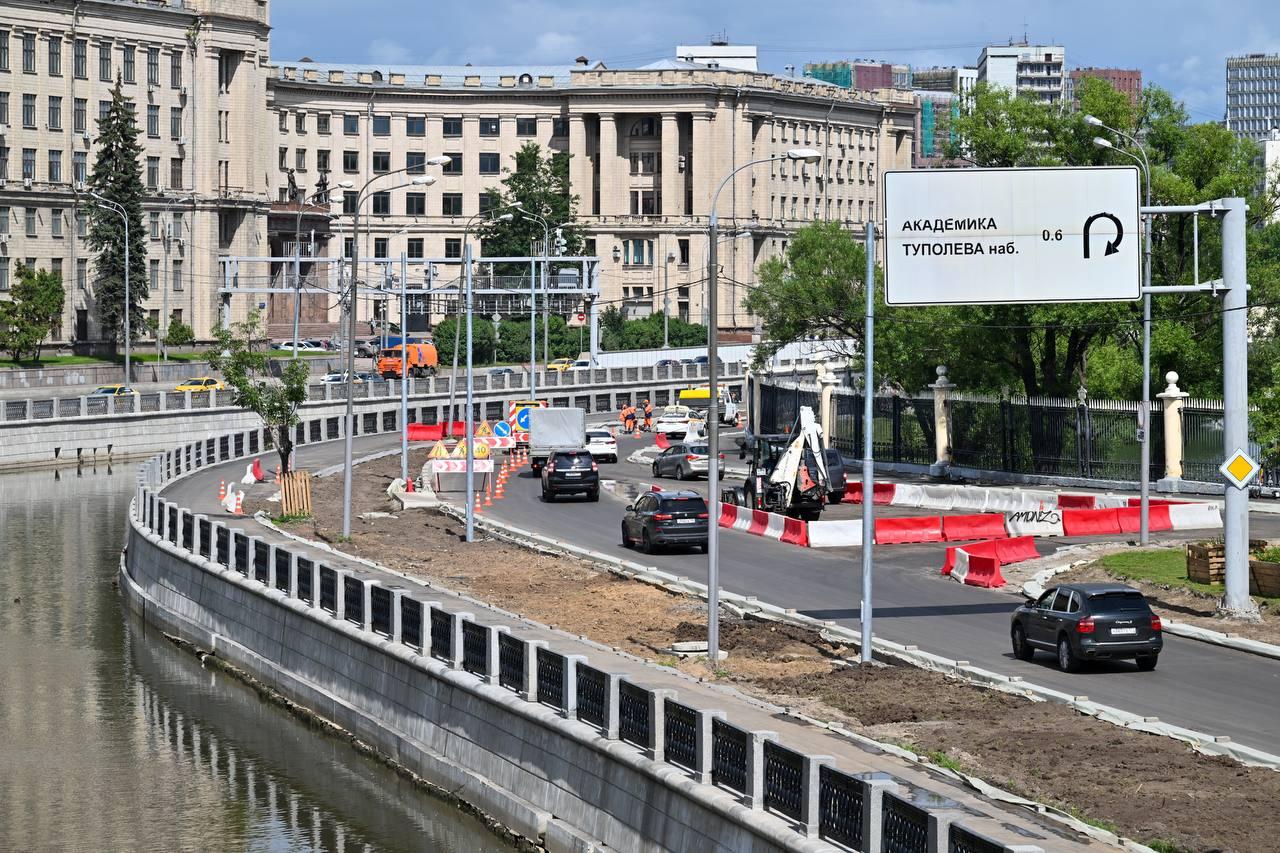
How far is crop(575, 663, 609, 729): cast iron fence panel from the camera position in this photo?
2292 cm

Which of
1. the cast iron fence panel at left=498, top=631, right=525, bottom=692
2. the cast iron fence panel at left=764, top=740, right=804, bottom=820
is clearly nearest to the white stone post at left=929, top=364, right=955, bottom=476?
the cast iron fence panel at left=498, top=631, right=525, bottom=692

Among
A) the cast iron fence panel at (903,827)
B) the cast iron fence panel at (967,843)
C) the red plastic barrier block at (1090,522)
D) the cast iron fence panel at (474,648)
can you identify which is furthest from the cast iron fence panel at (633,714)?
the red plastic barrier block at (1090,522)

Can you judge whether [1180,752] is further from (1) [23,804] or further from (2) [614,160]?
(2) [614,160]

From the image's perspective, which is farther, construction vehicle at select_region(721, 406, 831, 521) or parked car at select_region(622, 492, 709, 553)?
construction vehicle at select_region(721, 406, 831, 521)

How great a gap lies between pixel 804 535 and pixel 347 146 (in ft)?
424

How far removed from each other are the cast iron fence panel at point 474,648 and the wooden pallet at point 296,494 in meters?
26.0

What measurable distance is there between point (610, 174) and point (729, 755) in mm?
156150

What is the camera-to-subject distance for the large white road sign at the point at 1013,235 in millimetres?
37375

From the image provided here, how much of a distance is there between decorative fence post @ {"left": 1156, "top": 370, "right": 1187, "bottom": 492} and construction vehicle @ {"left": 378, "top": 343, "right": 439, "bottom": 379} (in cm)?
6256

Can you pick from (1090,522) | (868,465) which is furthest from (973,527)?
(868,465)

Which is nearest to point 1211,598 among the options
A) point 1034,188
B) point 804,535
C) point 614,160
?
point 1034,188

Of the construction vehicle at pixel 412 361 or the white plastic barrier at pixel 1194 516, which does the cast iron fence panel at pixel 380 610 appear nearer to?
the white plastic barrier at pixel 1194 516

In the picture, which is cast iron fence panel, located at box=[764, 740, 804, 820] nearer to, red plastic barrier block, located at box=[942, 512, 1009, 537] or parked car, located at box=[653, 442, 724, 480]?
red plastic barrier block, located at box=[942, 512, 1009, 537]

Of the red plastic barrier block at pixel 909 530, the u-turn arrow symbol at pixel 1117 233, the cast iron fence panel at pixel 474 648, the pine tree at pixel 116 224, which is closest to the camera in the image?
the cast iron fence panel at pixel 474 648
